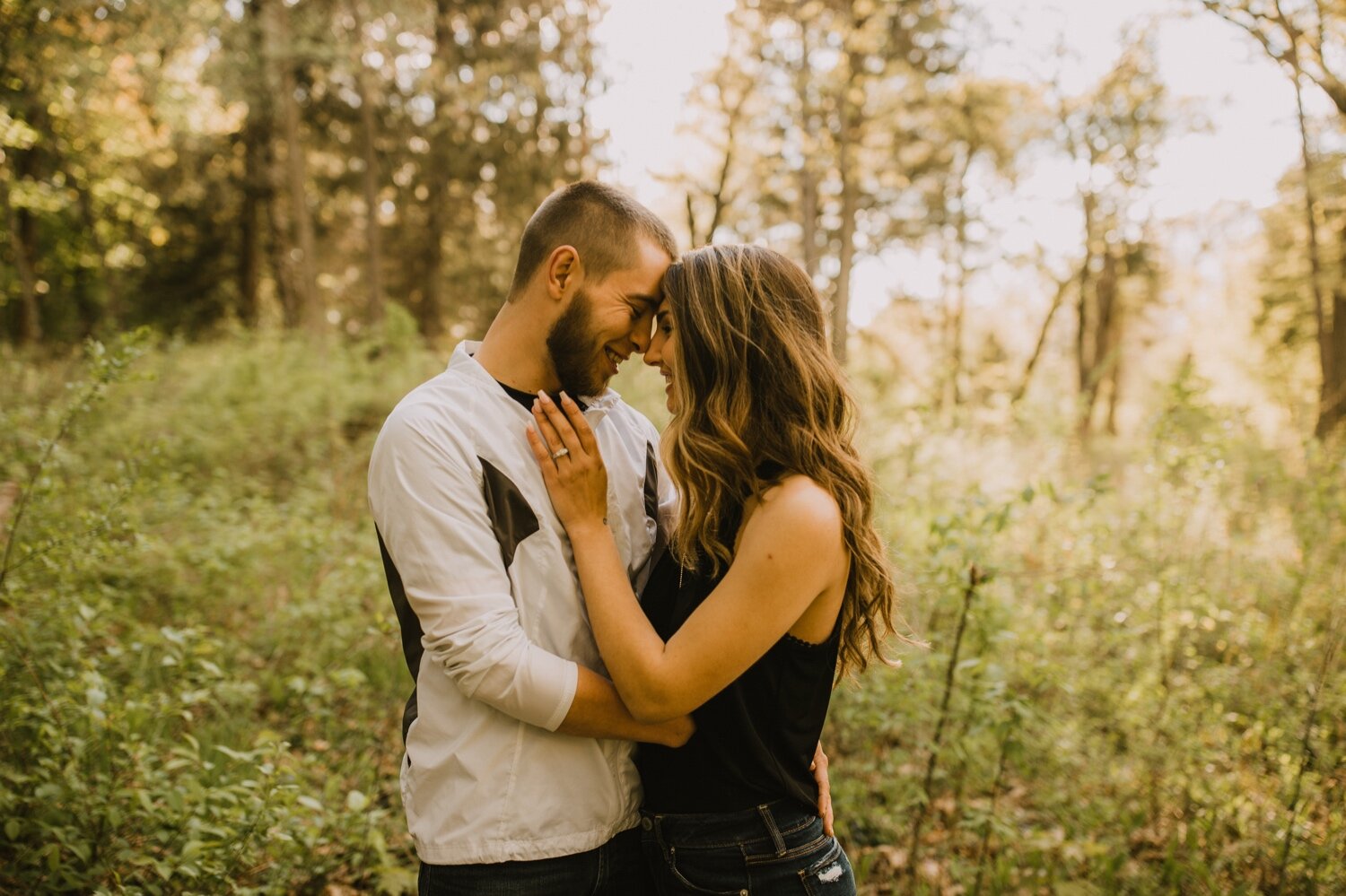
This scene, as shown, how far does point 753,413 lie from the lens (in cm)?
196

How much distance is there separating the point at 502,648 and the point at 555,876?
56cm

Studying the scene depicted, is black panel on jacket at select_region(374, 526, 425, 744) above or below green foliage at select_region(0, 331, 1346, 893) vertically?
above

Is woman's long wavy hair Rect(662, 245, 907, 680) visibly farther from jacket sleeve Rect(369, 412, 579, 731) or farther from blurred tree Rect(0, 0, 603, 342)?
blurred tree Rect(0, 0, 603, 342)

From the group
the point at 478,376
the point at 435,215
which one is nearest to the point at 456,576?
the point at 478,376

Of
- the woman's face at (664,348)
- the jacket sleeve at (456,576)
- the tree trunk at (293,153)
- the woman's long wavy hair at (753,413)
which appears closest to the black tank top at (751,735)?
the woman's long wavy hair at (753,413)

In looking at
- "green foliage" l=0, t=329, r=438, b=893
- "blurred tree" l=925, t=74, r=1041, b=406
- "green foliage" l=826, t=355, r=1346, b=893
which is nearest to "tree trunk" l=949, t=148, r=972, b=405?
"blurred tree" l=925, t=74, r=1041, b=406

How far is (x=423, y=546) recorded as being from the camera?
1705 millimetres

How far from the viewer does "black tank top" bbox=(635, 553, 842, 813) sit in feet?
6.06

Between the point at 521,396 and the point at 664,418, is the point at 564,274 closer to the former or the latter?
the point at 521,396

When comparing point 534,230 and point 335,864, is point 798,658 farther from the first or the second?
point 335,864

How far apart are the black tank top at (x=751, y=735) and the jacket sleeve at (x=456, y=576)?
0.35 m

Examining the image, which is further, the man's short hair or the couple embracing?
the man's short hair

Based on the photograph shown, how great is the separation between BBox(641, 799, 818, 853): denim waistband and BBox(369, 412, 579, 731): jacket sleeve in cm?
43

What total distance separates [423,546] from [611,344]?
749 millimetres
